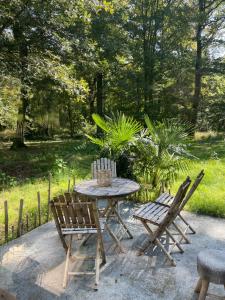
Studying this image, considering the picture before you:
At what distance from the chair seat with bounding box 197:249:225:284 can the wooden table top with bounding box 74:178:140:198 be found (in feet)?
4.42

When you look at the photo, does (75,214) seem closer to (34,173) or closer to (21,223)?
(21,223)

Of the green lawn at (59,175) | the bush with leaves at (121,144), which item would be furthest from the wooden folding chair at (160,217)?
the bush with leaves at (121,144)

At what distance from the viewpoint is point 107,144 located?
17.9ft

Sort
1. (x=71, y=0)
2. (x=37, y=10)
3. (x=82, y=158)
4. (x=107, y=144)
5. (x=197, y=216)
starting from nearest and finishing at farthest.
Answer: (x=197, y=216), (x=107, y=144), (x=71, y=0), (x=37, y=10), (x=82, y=158)

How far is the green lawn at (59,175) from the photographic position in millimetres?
5128

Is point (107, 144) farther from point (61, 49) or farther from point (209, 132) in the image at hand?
point (209, 132)

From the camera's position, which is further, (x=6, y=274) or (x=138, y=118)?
(x=138, y=118)

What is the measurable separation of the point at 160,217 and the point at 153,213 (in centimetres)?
13

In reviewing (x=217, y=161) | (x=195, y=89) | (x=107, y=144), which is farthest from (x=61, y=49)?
(x=195, y=89)

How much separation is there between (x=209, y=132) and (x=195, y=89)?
3074mm

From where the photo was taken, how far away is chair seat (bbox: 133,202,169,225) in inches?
131

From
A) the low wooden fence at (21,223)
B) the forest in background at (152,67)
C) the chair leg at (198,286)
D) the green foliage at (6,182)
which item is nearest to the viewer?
the chair leg at (198,286)

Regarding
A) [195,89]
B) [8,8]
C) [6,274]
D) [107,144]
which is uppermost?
[8,8]

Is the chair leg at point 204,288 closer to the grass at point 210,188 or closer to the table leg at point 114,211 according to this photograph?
the table leg at point 114,211
